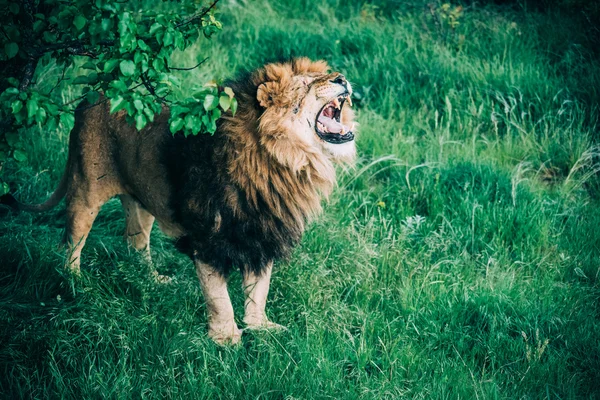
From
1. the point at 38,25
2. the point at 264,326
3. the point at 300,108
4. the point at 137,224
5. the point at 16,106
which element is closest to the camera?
the point at 16,106

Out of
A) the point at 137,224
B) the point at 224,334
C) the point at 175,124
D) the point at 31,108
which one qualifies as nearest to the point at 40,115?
the point at 31,108

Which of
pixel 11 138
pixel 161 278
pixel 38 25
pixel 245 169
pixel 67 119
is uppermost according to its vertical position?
pixel 38 25

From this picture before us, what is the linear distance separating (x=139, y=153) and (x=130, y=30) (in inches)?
48.8

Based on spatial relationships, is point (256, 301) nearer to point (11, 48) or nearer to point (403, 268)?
point (403, 268)

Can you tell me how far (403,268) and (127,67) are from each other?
7.36ft

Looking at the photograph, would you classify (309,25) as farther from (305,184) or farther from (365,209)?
(305,184)

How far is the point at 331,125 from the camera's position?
3340mm

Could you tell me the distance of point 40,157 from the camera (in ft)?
16.4

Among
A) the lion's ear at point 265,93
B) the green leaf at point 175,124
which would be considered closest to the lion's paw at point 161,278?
the lion's ear at point 265,93

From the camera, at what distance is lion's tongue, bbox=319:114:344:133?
3322 millimetres

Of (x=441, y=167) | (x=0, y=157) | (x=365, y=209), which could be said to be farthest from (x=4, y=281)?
(x=441, y=167)

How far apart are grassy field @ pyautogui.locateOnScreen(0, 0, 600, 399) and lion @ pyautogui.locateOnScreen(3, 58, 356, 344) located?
1.03 ft

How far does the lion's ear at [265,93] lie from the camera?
313 centimetres

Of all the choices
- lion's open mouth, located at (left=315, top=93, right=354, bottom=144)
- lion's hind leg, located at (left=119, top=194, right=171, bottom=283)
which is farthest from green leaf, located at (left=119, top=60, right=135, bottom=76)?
lion's hind leg, located at (left=119, top=194, right=171, bottom=283)
